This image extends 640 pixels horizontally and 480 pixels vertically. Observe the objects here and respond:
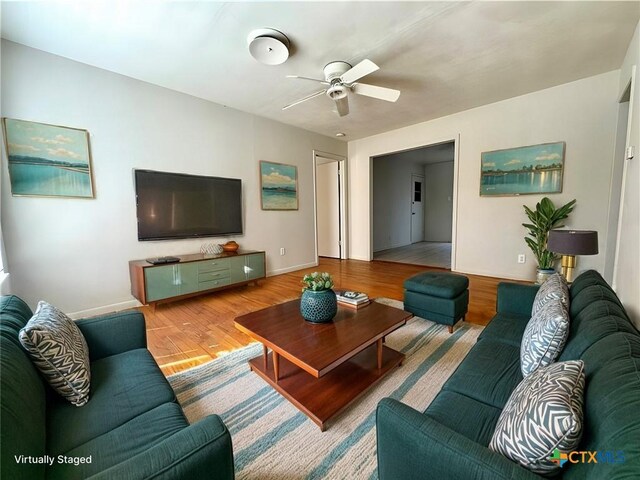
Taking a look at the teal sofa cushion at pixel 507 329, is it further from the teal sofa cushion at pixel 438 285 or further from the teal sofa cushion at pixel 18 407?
the teal sofa cushion at pixel 18 407

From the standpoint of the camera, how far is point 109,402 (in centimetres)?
104

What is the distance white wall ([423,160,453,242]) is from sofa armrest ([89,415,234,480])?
9047 millimetres

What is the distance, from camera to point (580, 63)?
2.91m

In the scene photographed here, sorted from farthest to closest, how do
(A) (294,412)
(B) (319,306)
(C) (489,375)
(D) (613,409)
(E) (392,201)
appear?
(E) (392,201) → (B) (319,306) → (A) (294,412) → (C) (489,375) → (D) (613,409)

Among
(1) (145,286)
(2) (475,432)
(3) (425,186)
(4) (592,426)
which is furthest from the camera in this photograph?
(3) (425,186)

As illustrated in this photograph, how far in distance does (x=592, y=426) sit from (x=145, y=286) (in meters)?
3.39

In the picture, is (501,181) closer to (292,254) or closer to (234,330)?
(292,254)

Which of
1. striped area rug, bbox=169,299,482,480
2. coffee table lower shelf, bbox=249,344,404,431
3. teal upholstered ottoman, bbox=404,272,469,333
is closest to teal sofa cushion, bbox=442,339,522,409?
striped area rug, bbox=169,299,482,480

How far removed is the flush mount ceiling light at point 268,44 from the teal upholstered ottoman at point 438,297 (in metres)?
2.48

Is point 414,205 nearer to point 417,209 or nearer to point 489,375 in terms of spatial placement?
point 417,209

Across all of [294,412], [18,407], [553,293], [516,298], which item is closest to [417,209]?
[516,298]

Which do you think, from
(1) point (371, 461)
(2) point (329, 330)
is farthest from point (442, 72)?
(1) point (371, 461)

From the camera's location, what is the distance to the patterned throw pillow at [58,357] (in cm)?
97

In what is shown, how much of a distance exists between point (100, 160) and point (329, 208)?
4268 millimetres
